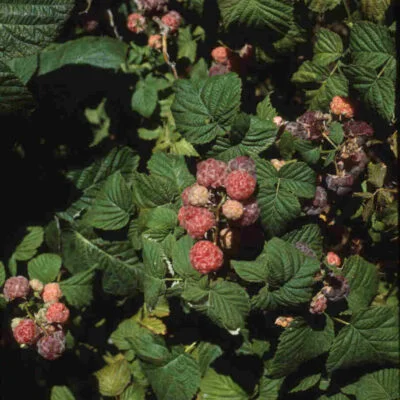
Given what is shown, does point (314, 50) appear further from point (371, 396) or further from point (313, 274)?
point (371, 396)

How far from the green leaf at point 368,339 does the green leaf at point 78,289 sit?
910 millimetres

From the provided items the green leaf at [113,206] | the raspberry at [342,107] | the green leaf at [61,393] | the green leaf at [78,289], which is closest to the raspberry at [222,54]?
the raspberry at [342,107]

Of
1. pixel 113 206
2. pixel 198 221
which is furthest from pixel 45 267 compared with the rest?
pixel 198 221

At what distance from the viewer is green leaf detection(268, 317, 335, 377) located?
1537 mm

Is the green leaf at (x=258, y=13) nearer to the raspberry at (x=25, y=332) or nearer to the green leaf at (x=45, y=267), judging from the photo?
the green leaf at (x=45, y=267)

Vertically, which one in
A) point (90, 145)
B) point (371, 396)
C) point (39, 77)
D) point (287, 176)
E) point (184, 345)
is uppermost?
point (287, 176)

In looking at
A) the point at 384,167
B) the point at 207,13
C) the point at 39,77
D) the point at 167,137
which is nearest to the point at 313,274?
the point at 384,167

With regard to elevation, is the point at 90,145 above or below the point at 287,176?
below

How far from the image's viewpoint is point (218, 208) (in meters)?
1.45

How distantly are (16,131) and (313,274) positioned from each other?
1.30 m

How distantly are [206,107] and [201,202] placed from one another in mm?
383

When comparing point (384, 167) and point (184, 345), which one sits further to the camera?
point (184, 345)

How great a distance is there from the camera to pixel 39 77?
219cm

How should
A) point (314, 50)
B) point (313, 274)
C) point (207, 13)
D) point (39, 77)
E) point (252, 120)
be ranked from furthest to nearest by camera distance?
1. point (39, 77)
2. point (207, 13)
3. point (314, 50)
4. point (252, 120)
5. point (313, 274)
